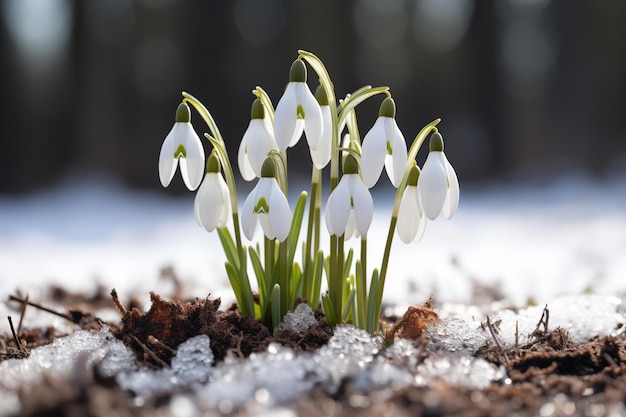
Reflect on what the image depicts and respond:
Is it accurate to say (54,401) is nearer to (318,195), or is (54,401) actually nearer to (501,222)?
(318,195)

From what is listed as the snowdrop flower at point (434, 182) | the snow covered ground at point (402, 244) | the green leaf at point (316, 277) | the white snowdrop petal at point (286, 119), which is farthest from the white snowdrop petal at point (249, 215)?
the snow covered ground at point (402, 244)

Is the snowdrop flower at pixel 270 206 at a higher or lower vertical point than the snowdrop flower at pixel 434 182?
lower

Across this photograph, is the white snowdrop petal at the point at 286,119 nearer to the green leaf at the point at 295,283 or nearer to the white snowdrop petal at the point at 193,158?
the white snowdrop petal at the point at 193,158

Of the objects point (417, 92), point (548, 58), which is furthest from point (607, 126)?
point (417, 92)

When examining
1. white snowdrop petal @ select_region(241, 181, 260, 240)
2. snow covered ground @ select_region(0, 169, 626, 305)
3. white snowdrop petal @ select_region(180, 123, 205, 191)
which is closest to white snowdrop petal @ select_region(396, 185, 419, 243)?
white snowdrop petal @ select_region(241, 181, 260, 240)

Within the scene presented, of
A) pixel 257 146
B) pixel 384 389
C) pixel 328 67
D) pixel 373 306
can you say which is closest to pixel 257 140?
pixel 257 146

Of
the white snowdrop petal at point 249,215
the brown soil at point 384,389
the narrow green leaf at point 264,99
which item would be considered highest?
the narrow green leaf at point 264,99

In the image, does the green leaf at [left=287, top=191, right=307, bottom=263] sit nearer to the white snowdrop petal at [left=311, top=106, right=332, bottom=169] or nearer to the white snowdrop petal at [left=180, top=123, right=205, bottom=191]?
the white snowdrop petal at [left=311, top=106, right=332, bottom=169]

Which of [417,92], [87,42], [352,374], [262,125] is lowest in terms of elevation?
Result: [352,374]
